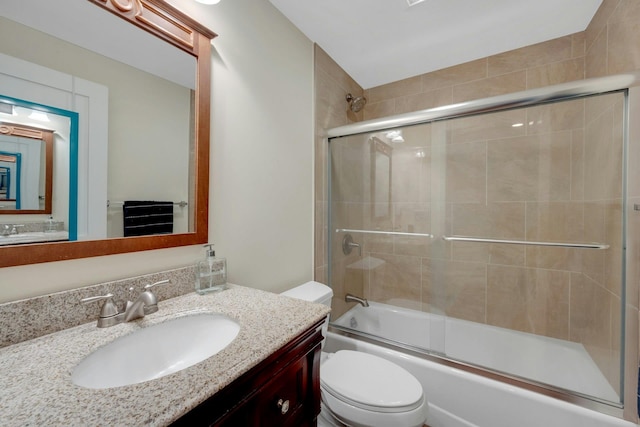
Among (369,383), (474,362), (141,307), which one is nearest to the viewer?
(141,307)

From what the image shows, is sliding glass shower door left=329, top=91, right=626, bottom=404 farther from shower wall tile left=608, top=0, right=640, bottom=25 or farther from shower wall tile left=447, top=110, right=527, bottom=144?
shower wall tile left=608, top=0, right=640, bottom=25

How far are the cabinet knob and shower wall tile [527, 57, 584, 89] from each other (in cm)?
240

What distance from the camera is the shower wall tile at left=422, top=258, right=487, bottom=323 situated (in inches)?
76.6

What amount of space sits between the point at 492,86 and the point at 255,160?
1.87 m

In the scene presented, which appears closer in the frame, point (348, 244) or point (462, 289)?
point (462, 289)

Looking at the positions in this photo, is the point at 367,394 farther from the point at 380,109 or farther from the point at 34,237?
the point at 380,109

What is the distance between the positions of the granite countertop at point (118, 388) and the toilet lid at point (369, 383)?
56 centimetres

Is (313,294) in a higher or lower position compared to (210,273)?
lower

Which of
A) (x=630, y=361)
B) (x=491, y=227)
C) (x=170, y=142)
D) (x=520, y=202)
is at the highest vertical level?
(x=170, y=142)

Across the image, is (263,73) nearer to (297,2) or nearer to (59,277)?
(297,2)

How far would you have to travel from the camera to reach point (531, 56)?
1840 millimetres

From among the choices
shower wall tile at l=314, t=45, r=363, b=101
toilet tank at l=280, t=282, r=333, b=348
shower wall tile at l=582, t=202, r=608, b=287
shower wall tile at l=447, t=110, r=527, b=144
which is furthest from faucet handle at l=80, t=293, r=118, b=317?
shower wall tile at l=582, t=202, r=608, b=287

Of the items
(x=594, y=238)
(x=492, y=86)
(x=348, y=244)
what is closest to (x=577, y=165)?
(x=594, y=238)

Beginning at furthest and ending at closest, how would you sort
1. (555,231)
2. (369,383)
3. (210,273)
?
(555,231)
(369,383)
(210,273)
